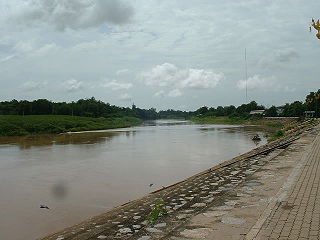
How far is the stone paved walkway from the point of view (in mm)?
3746

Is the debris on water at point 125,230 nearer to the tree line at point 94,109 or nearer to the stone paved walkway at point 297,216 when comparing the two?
A: the stone paved walkway at point 297,216

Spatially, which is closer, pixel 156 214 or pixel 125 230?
pixel 125 230

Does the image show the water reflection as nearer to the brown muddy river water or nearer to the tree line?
the brown muddy river water

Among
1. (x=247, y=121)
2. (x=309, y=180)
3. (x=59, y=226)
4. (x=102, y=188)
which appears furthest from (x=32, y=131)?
(x=247, y=121)

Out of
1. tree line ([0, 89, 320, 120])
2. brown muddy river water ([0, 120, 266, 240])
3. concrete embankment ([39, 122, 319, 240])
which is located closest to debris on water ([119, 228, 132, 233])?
concrete embankment ([39, 122, 319, 240])

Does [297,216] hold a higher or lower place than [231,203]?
higher

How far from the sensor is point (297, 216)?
4383 mm

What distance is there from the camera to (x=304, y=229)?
3.89m

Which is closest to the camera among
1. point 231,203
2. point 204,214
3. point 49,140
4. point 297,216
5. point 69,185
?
point 297,216

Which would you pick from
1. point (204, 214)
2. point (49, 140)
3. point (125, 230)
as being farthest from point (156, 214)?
point (49, 140)

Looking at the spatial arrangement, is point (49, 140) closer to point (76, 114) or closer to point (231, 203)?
point (231, 203)

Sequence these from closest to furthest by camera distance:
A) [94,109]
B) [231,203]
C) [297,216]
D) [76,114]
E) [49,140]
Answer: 1. [297,216]
2. [231,203]
3. [49,140]
4. [76,114]
5. [94,109]

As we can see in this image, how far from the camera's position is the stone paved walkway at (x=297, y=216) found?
3746 mm

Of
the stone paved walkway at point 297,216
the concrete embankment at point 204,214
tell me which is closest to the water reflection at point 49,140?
the concrete embankment at point 204,214
